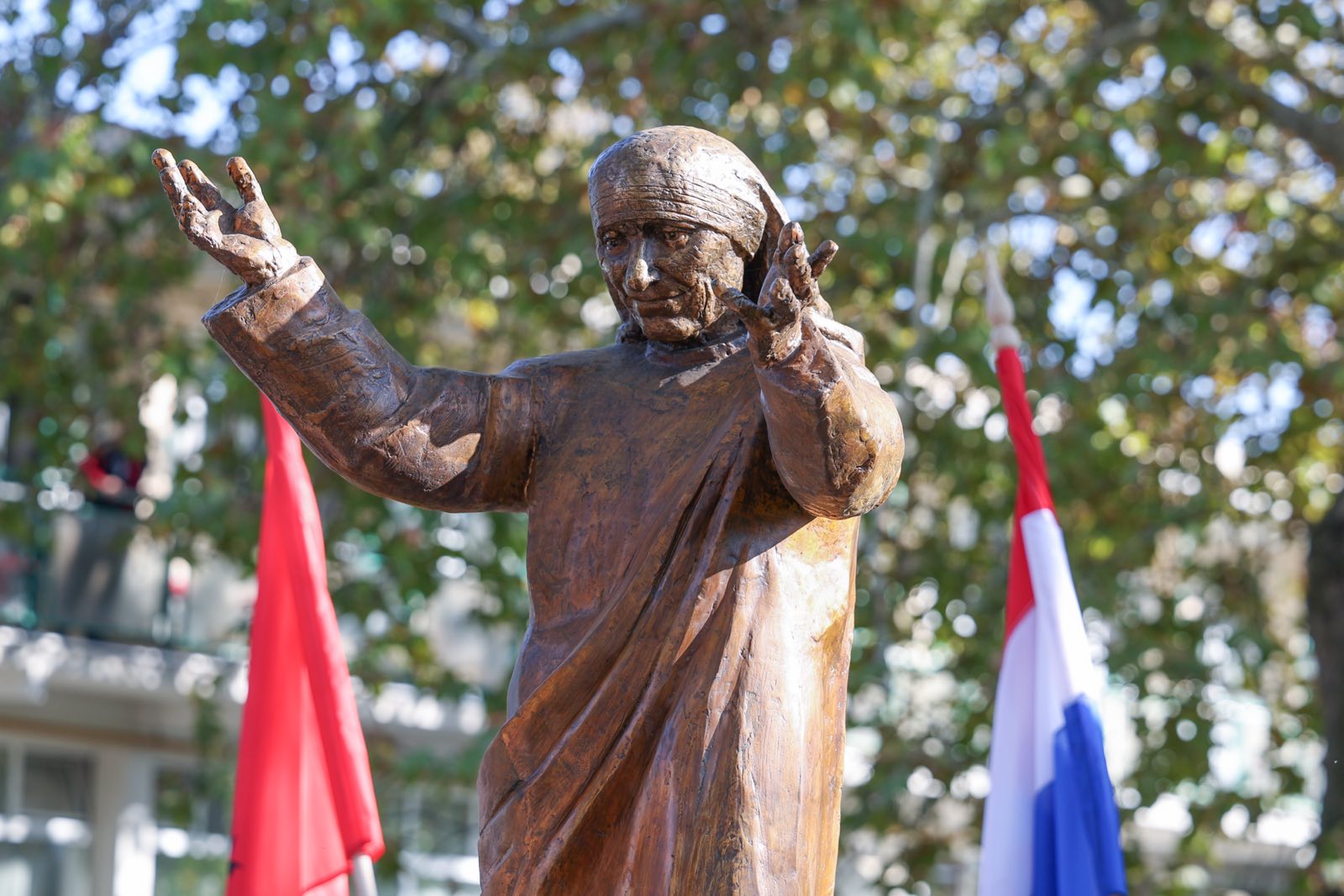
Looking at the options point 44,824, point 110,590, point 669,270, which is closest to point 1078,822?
point 669,270

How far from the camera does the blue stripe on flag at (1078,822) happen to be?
16.0ft

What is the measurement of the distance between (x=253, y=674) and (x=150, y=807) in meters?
13.3

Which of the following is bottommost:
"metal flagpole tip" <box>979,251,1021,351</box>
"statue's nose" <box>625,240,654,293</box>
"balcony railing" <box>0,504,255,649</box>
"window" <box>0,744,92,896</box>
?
"statue's nose" <box>625,240,654,293</box>

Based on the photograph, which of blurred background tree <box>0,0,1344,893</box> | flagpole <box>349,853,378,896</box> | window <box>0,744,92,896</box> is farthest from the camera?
window <box>0,744,92,896</box>

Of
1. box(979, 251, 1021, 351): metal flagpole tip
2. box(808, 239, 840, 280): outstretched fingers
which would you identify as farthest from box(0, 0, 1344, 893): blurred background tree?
box(808, 239, 840, 280): outstretched fingers

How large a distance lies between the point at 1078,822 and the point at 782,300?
7.94 feet

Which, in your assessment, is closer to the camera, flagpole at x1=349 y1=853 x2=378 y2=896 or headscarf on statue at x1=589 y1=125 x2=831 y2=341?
headscarf on statue at x1=589 y1=125 x2=831 y2=341

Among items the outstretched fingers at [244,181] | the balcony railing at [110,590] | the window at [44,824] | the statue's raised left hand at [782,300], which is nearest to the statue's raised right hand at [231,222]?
the outstretched fingers at [244,181]

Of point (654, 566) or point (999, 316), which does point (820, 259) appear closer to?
point (654, 566)

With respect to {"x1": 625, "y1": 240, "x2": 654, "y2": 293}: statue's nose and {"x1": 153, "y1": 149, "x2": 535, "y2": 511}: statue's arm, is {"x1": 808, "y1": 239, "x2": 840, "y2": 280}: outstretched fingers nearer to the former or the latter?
{"x1": 625, "y1": 240, "x2": 654, "y2": 293}: statue's nose

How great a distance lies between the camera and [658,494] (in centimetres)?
333

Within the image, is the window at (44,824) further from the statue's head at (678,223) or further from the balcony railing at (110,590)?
the statue's head at (678,223)

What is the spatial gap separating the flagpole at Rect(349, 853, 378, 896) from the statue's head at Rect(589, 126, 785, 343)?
1768mm

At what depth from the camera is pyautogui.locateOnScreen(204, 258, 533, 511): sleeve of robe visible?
129 inches
